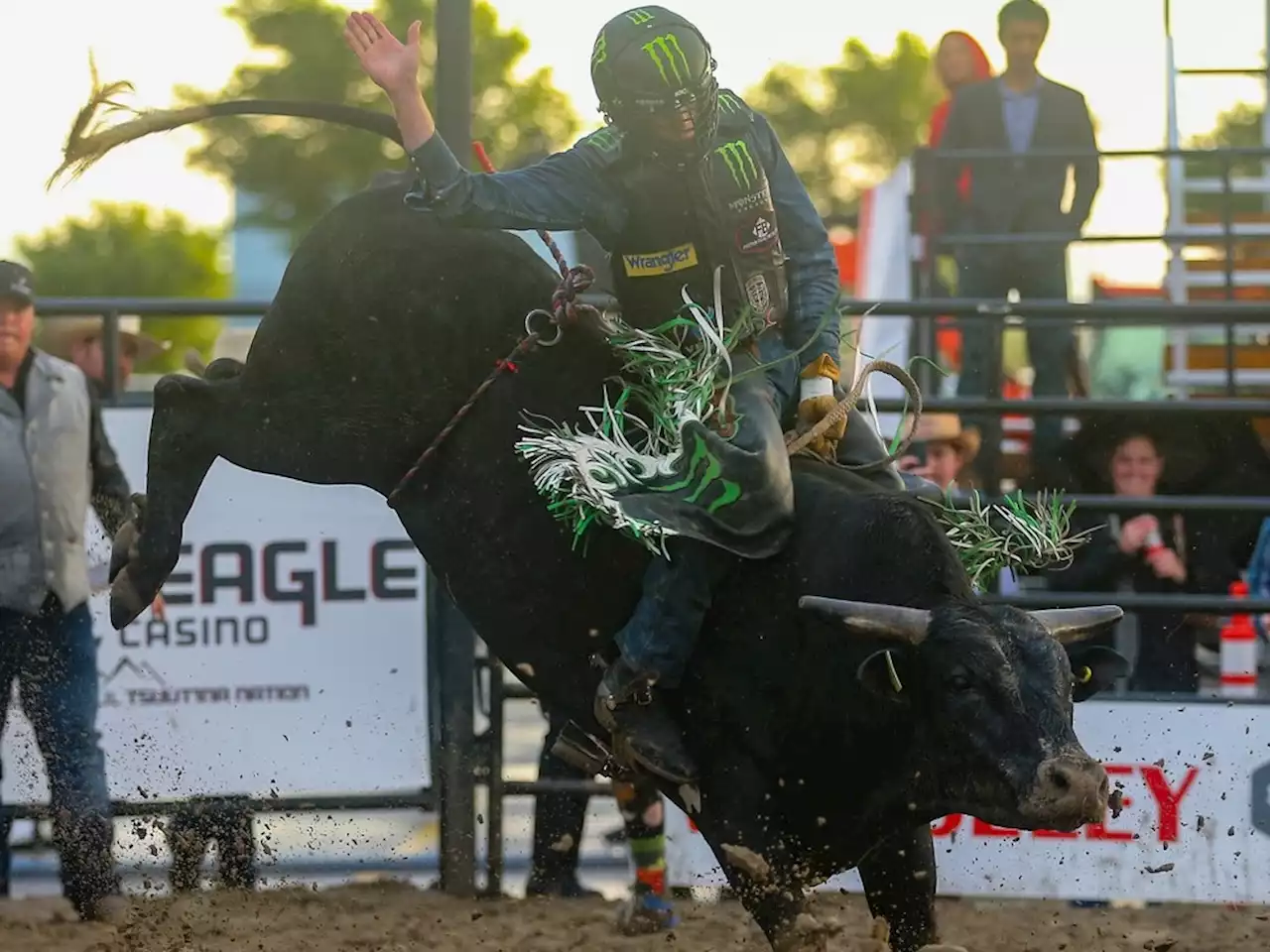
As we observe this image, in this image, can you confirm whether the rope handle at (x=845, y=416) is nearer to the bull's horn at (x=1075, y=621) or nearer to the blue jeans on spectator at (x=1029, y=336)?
the bull's horn at (x=1075, y=621)

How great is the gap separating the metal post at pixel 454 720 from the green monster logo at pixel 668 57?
2322 mm

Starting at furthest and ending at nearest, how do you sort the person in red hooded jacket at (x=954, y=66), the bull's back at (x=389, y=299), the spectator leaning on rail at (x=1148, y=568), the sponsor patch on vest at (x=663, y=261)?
1. the person in red hooded jacket at (x=954, y=66)
2. the spectator leaning on rail at (x=1148, y=568)
3. the bull's back at (x=389, y=299)
4. the sponsor patch on vest at (x=663, y=261)

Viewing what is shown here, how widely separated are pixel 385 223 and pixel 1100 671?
6.45 ft

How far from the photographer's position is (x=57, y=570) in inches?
228

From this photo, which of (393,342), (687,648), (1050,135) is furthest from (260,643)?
(1050,135)

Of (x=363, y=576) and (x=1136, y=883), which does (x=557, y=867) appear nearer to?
(x=363, y=576)

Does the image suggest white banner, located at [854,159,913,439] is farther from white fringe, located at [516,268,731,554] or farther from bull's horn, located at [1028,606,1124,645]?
bull's horn, located at [1028,606,1124,645]

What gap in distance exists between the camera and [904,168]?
877 centimetres

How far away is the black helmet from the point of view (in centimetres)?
410

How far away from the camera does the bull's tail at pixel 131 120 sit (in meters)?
4.92

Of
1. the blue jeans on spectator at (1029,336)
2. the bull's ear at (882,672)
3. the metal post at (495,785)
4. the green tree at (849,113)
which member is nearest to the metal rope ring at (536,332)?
the bull's ear at (882,672)

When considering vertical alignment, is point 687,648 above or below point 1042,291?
below

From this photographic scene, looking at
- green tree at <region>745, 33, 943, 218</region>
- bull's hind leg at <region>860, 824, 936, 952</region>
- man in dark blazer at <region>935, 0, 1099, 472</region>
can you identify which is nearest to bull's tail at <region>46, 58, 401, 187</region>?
bull's hind leg at <region>860, 824, 936, 952</region>

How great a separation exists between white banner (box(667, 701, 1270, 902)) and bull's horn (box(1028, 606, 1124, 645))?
1905mm
